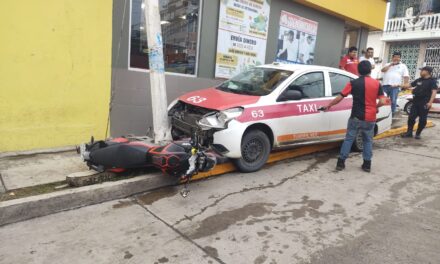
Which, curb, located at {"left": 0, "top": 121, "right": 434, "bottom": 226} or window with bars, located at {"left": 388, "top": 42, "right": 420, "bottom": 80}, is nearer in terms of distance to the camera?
curb, located at {"left": 0, "top": 121, "right": 434, "bottom": 226}

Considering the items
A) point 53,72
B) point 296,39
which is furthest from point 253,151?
point 296,39

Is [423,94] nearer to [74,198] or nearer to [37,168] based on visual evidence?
[74,198]

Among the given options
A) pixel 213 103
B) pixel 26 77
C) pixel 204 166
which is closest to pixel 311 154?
pixel 213 103

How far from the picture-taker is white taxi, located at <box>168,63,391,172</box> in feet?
16.5

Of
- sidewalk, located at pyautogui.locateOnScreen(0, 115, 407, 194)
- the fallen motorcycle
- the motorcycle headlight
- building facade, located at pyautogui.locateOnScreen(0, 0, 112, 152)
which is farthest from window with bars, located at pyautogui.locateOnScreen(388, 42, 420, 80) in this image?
sidewalk, located at pyautogui.locateOnScreen(0, 115, 407, 194)

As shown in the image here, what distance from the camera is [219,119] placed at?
198 inches

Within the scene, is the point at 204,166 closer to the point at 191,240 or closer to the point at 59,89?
the point at 191,240

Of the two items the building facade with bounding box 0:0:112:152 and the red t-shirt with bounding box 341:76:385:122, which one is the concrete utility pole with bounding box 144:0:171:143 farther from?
the red t-shirt with bounding box 341:76:385:122

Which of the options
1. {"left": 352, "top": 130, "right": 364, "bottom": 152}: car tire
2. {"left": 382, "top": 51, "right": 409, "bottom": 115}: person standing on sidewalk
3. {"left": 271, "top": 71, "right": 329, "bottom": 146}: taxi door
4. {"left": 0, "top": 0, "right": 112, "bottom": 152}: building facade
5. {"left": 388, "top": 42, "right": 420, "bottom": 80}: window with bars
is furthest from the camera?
{"left": 388, "top": 42, "right": 420, "bottom": 80}: window with bars

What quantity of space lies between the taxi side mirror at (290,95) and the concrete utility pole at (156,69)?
1752 mm

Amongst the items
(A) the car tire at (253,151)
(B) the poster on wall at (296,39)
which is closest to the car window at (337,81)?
(A) the car tire at (253,151)

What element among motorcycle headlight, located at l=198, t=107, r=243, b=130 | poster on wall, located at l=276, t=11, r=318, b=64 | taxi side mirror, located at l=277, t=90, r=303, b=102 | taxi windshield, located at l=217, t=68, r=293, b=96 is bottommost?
motorcycle headlight, located at l=198, t=107, r=243, b=130

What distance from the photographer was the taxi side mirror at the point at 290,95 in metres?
5.54

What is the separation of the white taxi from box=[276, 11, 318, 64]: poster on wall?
3.30m
